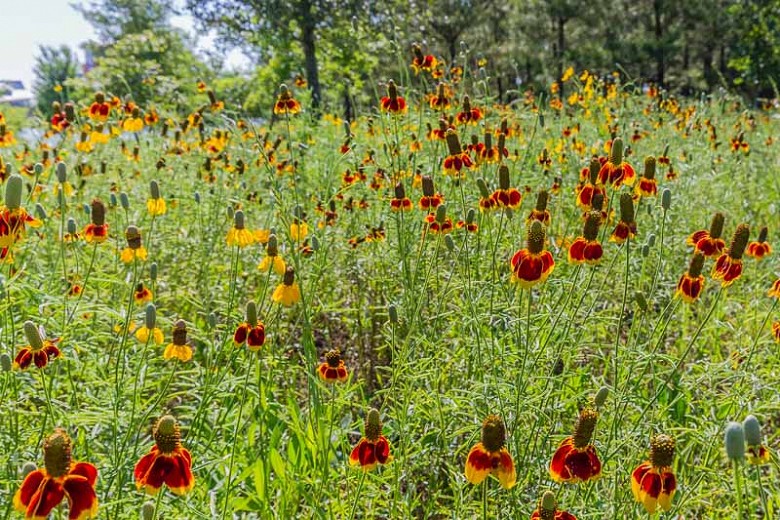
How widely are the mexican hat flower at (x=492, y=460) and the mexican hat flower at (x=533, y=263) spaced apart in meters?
0.36

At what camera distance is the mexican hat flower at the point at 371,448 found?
1.29 meters

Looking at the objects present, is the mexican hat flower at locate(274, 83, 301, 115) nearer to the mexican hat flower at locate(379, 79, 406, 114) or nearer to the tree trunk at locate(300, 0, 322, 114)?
the mexican hat flower at locate(379, 79, 406, 114)

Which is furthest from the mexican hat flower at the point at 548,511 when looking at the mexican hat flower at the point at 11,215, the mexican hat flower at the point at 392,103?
the mexican hat flower at the point at 392,103

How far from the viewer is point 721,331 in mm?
2875

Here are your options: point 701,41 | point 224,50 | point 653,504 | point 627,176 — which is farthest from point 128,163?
point 701,41

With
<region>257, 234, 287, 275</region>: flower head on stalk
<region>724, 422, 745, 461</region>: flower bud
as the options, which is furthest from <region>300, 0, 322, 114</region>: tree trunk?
<region>724, 422, 745, 461</region>: flower bud

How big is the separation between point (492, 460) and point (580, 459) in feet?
0.62

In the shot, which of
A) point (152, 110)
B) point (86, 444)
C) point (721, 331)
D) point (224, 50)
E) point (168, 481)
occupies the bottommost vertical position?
point (721, 331)

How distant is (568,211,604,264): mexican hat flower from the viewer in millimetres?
1460

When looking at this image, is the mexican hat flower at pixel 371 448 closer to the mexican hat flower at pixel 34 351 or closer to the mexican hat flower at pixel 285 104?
the mexican hat flower at pixel 34 351

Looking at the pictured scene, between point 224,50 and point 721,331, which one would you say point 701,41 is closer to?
point 224,50

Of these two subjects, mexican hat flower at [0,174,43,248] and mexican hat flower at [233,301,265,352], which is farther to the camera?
mexican hat flower at [233,301,265,352]

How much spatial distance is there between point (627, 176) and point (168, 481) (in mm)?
1455

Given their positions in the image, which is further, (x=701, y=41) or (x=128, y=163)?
(x=701, y=41)
